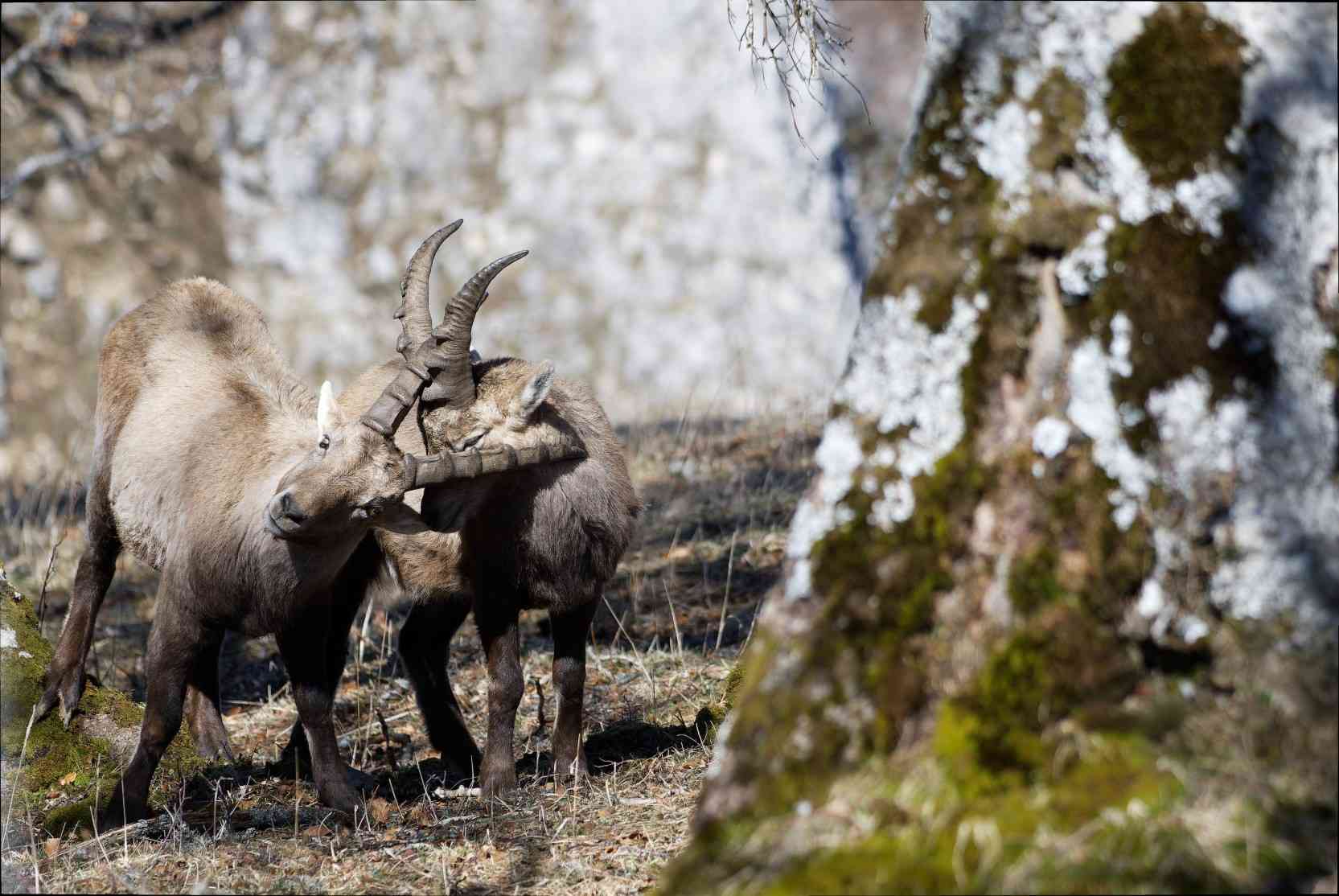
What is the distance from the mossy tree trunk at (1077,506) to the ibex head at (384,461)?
8.07 feet

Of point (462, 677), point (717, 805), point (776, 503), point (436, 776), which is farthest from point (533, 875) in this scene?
point (776, 503)

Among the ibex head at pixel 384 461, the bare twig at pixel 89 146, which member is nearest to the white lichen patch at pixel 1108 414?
the ibex head at pixel 384 461

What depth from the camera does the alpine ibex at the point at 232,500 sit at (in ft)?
16.6

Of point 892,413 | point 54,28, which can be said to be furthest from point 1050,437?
point 54,28

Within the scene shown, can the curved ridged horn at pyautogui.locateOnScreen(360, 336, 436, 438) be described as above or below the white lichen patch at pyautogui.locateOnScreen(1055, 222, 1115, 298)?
below

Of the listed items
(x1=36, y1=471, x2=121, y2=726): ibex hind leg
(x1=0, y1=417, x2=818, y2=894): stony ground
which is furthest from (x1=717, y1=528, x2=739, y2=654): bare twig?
(x1=36, y1=471, x2=121, y2=726): ibex hind leg

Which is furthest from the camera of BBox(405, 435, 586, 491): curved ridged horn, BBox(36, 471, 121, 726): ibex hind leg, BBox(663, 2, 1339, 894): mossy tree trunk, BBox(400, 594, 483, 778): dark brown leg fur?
BBox(400, 594, 483, 778): dark brown leg fur

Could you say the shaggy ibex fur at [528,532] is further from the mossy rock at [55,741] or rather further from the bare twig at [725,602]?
the mossy rock at [55,741]

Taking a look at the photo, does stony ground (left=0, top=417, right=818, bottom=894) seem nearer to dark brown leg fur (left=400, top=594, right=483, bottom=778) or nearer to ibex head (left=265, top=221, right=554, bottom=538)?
dark brown leg fur (left=400, top=594, right=483, bottom=778)

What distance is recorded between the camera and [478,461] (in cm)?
543

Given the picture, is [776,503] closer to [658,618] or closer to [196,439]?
[658,618]

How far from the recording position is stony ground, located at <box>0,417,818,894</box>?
4.01m

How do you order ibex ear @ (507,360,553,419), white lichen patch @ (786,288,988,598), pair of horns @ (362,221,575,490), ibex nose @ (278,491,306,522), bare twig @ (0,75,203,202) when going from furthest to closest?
bare twig @ (0,75,203,202) < ibex ear @ (507,360,553,419) < pair of horns @ (362,221,575,490) < ibex nose @ (278,491,306,522) < white lichen patch @ (786,288,988,598)

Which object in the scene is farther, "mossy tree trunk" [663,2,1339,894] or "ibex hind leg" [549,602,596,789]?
"ibex hind leg" [549,602,596,789]
